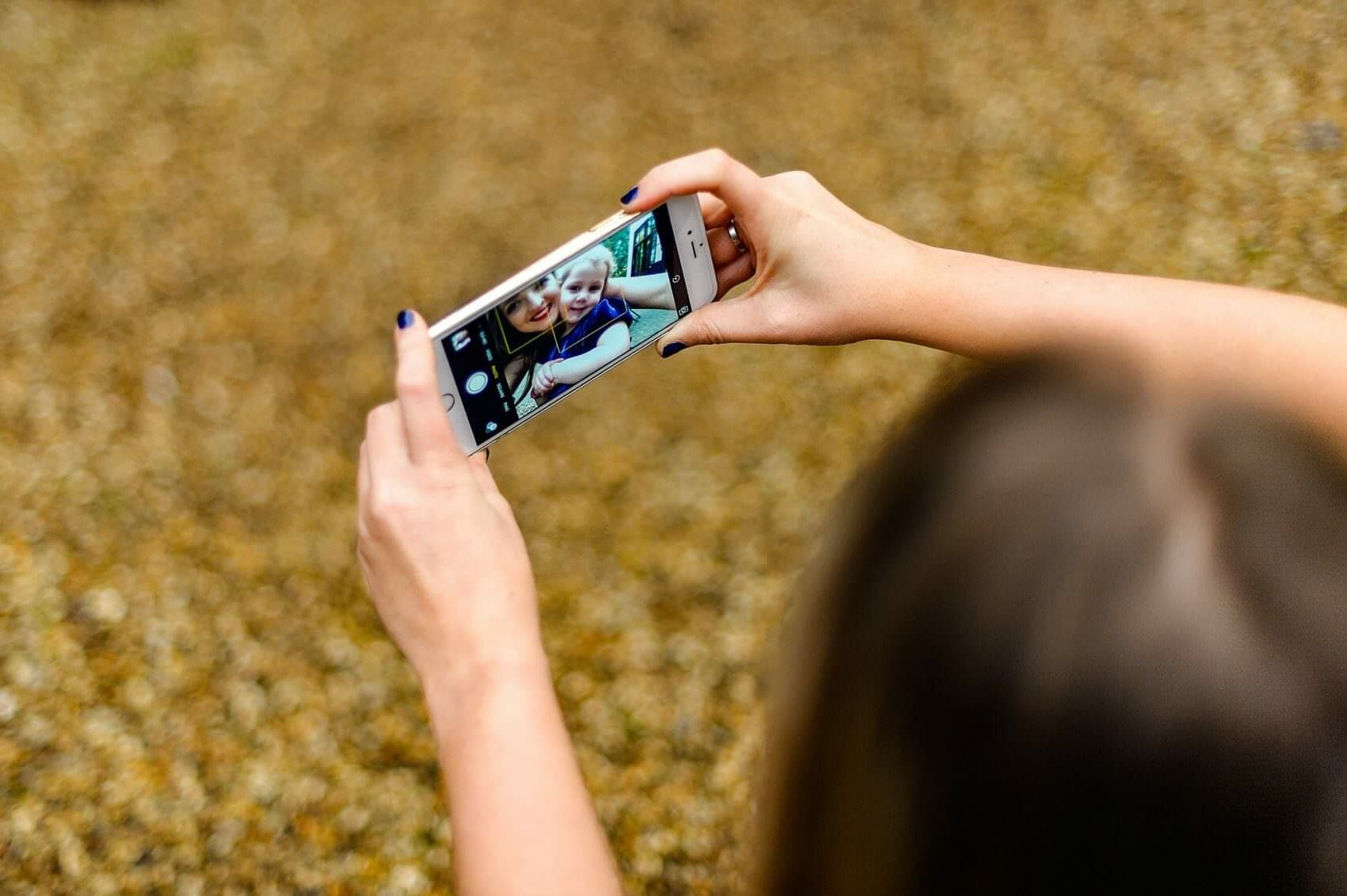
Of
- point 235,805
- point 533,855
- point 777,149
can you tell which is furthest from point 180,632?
point 777,149

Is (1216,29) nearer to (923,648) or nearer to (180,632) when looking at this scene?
(923,648)

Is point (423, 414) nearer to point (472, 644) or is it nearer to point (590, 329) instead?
point (472, 644)

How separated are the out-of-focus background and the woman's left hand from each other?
6.39 feet

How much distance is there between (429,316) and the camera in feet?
15.8

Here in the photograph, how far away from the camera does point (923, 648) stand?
101 cm

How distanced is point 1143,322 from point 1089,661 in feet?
3.83

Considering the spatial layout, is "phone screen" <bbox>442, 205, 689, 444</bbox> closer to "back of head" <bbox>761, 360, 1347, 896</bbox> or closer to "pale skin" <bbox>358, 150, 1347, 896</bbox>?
Result: "pale skin" <bbox>358, 150, 1347, 896</bbox>

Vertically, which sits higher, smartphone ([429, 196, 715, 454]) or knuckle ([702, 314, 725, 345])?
smartphone ([429, 196, 715, 454])

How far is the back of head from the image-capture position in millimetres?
887

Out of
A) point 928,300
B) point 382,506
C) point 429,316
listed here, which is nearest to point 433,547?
point 382,506

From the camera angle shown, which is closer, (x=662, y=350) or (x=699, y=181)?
(x=699, y=181)

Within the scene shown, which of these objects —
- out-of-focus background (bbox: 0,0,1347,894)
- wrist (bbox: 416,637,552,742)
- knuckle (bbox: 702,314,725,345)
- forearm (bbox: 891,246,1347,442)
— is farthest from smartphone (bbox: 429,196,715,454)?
out-of-focus background (bbox: 0,0,1347,894)

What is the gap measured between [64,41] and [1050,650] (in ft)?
23.0

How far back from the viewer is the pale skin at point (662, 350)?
1371mm
